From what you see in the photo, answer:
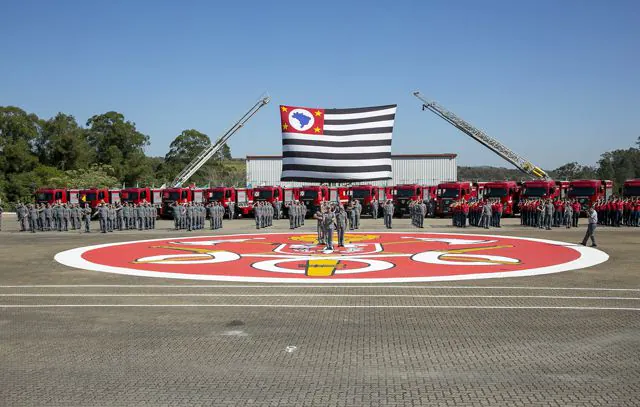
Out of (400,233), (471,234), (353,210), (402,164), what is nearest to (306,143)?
(353,210)

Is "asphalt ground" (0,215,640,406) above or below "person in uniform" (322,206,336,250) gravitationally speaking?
below

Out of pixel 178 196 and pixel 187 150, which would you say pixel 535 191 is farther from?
pixel 187 150

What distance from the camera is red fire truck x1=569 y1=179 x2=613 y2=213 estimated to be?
129 ft

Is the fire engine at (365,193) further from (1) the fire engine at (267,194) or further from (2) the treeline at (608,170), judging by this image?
(2) the treeline at (608,170)

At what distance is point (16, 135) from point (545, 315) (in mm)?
88683

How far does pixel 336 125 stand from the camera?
31.8 meters

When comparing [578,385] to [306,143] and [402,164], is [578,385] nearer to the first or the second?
[306,143]

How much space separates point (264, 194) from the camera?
43.8m

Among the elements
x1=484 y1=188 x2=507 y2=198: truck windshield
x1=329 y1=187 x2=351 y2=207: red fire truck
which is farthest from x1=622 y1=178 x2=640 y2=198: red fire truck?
x1=329 y1=187 x2=351 y2=207: red fire truck

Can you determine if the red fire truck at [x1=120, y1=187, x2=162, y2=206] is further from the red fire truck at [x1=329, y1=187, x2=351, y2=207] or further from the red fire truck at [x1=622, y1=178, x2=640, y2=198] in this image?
the red fire truck at [x1=622, y1=178, x2=640, y2=198]

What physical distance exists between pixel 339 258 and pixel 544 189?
26.0 metres

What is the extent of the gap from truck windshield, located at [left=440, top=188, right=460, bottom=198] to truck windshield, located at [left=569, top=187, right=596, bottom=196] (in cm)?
740

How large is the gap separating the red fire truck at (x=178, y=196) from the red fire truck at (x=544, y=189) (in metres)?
23.0

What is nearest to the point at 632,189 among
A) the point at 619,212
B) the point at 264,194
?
the point at 619,212
